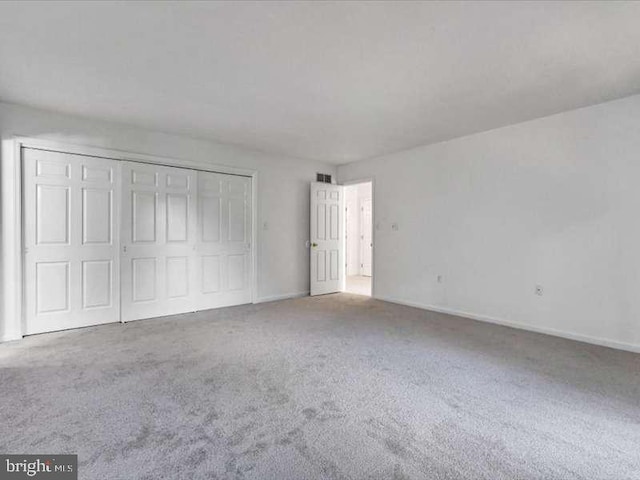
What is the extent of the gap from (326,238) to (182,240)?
2631 mm

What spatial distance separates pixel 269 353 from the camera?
3.18 metres

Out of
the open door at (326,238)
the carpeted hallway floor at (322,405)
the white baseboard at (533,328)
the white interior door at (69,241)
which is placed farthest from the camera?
the open door at (326,238)

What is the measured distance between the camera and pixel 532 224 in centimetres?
399

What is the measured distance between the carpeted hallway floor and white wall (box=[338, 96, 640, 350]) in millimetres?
511

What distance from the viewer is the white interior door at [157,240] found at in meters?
4.28

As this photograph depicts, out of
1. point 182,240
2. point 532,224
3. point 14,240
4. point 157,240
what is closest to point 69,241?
point 14,240

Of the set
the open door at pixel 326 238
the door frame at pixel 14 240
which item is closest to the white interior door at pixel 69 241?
the door frame at pixel 14 240

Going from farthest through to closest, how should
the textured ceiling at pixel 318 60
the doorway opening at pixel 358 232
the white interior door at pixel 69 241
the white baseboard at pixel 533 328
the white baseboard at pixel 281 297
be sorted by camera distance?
the doorway opening at pixel 358 232 → the white baseboard at pixel 281 297 → the white interior door at pixel 69 241 → the white baseboard at pixel 533 328 → the textured ceiling at pixel 318 60

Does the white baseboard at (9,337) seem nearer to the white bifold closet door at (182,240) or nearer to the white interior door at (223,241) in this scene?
the white bifold closet door at (182,240)

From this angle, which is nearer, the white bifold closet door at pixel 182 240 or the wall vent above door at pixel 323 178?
the white bifold closet door at pixel 182 240

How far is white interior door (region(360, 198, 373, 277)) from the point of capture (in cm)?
905

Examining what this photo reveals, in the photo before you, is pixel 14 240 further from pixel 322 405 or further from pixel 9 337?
pixel 322 405

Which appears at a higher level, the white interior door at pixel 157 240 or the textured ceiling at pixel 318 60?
the textured ceiling at pixel 318 60

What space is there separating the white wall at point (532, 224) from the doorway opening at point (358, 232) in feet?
11.1
